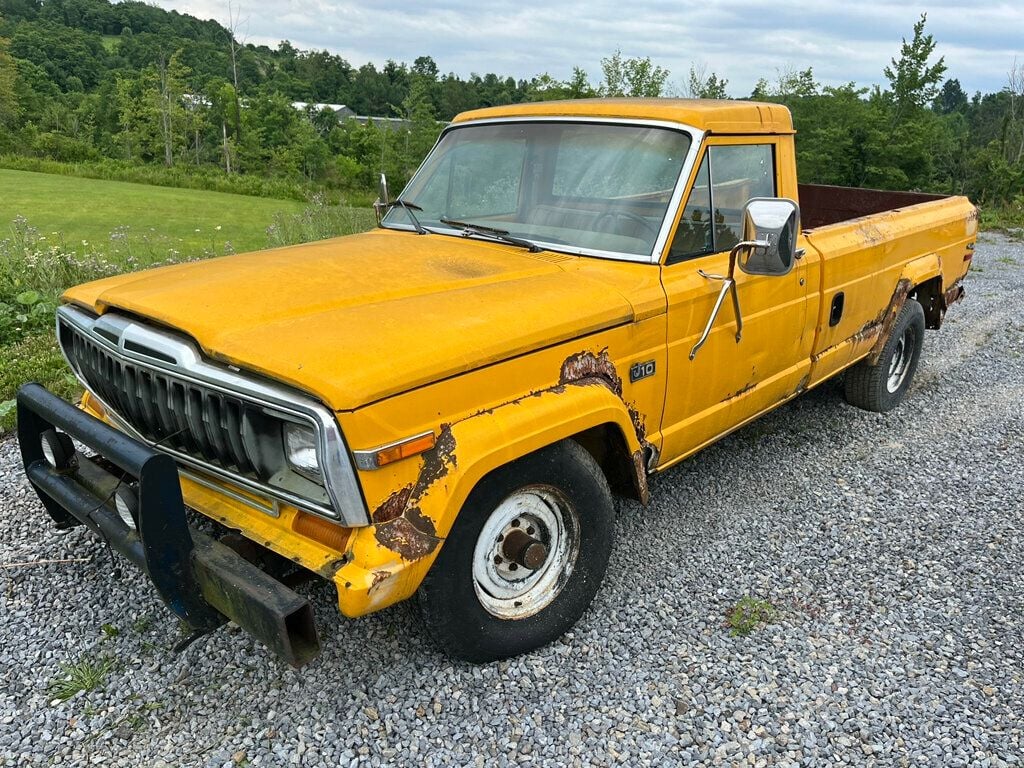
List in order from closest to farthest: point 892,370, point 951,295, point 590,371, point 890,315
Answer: point 590,371
point 890,315
point 892,370
point 951,295

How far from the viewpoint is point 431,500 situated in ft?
7.50

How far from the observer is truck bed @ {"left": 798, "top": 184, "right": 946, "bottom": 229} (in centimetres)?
590

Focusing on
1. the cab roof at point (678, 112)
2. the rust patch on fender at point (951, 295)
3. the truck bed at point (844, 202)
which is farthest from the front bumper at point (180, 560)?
the rust patch on fender at point (951, 295)

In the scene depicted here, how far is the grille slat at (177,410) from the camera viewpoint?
7.68 feet

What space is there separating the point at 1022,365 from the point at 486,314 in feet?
20.0

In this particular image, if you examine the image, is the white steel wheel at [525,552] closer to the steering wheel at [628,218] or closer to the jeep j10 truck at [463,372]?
the jeep j10 truck at [463,372]

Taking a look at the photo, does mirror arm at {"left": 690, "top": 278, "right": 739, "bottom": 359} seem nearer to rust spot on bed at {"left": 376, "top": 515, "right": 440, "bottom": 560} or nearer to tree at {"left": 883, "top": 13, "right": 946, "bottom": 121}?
rust spot on bed at {"left": 376, "top": 515, "right": 440, "bottom": 560}

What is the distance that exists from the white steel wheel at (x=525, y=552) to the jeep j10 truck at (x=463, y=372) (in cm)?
1

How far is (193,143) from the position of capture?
3912cm

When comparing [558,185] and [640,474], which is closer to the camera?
[640,474]

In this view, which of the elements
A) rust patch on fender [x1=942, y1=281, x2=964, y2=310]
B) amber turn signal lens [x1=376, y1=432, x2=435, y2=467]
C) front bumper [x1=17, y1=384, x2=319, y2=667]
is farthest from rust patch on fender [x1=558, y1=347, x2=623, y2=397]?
rust patch on fender [x1=942, y1=281, x2=964, y2=310]

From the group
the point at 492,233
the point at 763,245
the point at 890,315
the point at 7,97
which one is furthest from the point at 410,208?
the point at 7,97

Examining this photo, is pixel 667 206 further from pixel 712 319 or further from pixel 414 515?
pixel 414 515

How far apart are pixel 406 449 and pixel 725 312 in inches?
71.9
